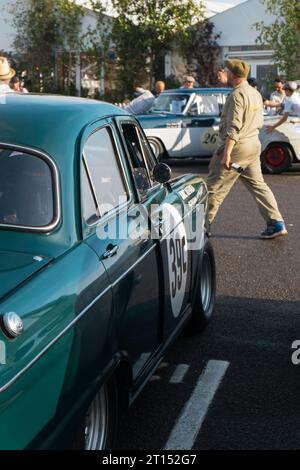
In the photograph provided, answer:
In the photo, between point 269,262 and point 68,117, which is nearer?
point 68,117

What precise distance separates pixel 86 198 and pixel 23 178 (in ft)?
1.01

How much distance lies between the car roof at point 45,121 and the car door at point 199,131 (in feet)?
35.8

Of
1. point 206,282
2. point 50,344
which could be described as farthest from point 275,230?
point 50,344

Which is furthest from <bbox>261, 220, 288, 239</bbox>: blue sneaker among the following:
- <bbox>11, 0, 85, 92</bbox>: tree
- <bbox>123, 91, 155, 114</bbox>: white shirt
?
<bbox>11, 0, 85, 92</bbox>: tree

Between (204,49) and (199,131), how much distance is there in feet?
37.7

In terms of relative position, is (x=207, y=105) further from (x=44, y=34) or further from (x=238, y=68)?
(x=44, y=34)

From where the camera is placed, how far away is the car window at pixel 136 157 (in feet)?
14.6

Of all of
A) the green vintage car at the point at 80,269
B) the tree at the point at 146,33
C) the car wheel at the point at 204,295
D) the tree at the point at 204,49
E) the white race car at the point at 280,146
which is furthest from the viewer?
the tree at the point at 204,49

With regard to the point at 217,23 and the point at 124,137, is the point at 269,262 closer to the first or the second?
the point at 124,137

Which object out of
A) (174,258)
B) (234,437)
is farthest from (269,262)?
(234,437)

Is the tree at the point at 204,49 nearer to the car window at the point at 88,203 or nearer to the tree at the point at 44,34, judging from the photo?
the tree at the point at 44,34

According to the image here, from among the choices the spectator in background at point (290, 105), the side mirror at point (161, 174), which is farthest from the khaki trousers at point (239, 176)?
the spectator in background at point (290, 105)

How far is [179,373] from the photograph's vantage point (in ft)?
15.6
